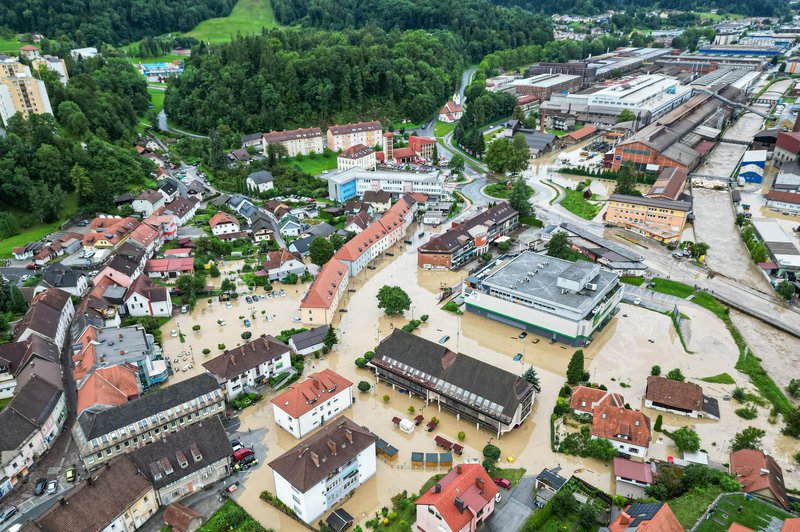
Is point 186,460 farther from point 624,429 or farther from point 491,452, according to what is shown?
point 624,429

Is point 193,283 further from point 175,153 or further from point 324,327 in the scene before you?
point 175,153

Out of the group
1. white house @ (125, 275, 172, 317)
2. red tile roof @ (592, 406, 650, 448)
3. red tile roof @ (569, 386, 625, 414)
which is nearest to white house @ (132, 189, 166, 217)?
white house @ (125, 275, 172, 317)

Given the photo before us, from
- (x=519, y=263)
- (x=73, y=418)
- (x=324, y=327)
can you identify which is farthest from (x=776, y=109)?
(x=73, y=418)

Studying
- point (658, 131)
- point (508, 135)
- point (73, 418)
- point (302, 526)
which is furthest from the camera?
point (508, 135)

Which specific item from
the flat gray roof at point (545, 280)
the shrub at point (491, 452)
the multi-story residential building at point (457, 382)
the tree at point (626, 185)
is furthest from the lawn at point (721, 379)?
the tree at point (626, 185)

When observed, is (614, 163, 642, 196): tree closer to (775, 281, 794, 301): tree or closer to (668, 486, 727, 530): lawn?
(775, 281, 794, 301): tree

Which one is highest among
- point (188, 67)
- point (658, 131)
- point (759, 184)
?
point (188, 67)
